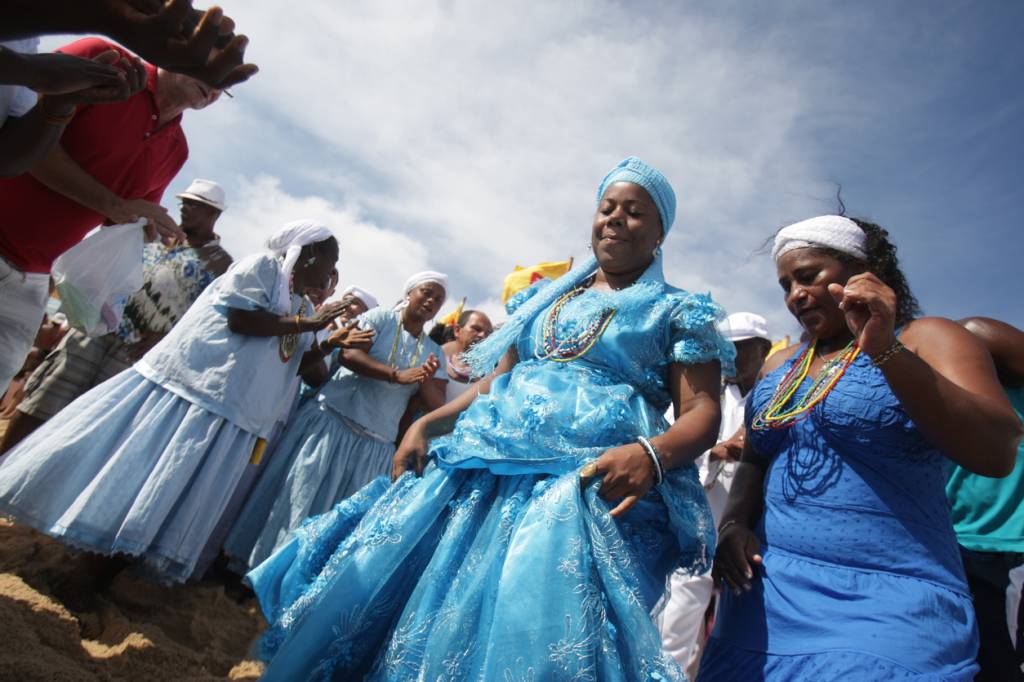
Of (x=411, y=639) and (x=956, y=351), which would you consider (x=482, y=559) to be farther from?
(x=956, y=351)

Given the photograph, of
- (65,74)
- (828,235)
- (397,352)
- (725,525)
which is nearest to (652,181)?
(828,235)

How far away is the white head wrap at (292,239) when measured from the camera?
13.7ft

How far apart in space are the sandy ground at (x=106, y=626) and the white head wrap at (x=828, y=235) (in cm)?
287

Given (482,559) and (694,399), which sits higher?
(694,399)

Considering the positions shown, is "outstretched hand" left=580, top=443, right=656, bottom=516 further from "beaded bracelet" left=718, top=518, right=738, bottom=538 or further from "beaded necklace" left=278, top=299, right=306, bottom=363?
"beaded necklace" left=278, top=299, right=306, bottom=363

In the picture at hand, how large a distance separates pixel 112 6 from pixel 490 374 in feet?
5.61

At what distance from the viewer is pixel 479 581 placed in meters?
1.64

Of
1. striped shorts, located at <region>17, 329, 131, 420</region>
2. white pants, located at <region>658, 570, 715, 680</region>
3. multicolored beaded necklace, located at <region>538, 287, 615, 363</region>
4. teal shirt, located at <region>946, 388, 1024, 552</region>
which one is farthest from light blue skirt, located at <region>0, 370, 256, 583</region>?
teal shirt, located at <region>946, 388, 1024, 552</region>

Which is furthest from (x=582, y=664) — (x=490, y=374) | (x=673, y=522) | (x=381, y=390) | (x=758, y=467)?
(x=381, y=390)

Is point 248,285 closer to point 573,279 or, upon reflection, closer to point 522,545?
point 573,279

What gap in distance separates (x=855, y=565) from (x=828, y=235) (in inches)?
41.7

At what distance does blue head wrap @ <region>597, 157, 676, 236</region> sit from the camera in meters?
2.40

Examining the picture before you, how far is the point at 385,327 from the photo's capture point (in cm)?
503

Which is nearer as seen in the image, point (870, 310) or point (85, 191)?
point (870, 310)
